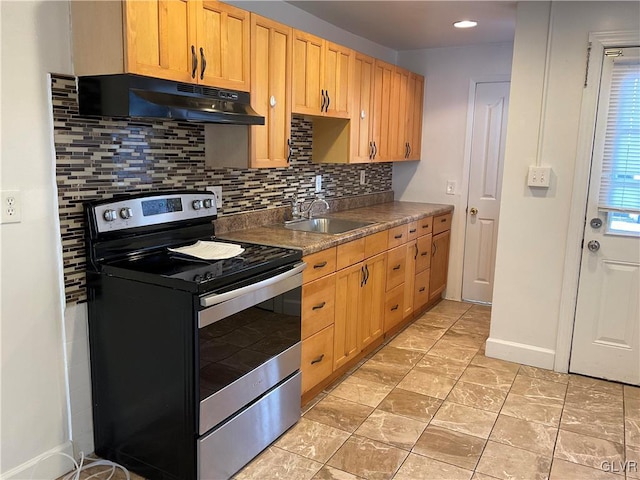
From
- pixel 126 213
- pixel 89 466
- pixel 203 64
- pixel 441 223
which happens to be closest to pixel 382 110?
pixel 441 223

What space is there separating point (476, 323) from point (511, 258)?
98 centimetres

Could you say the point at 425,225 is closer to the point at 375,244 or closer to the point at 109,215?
the point at 375,244

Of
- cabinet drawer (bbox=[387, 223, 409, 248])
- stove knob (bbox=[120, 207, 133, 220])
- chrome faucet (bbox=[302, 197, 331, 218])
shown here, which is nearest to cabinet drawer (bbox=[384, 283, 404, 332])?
cabinet drawer (bbox=[387, 223, 409, 248])

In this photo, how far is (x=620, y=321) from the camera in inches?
124

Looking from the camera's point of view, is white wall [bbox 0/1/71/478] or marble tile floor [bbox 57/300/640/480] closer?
white wall [bbox 0/1/71/478]

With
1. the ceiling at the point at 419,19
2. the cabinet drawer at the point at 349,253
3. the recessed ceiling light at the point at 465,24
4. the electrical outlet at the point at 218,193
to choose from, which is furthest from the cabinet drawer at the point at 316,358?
the recessed ceiling light at the point at 465,24

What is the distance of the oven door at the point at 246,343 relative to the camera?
1979mm

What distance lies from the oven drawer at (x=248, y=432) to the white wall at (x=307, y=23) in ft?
7.01

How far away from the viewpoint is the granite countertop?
8.86 ft

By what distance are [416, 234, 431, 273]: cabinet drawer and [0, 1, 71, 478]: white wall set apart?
8.88ft

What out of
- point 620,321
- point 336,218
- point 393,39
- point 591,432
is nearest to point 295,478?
point 591,432

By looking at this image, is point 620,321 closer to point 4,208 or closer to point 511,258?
point 511,258

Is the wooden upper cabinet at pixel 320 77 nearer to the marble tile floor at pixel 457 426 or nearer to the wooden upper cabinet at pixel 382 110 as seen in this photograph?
the wooden upper cabinet at pixel 382 110

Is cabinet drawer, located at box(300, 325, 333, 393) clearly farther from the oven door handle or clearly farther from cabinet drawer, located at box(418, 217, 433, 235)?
cabinet drawer, located at box(418, 217, 433, 235)
